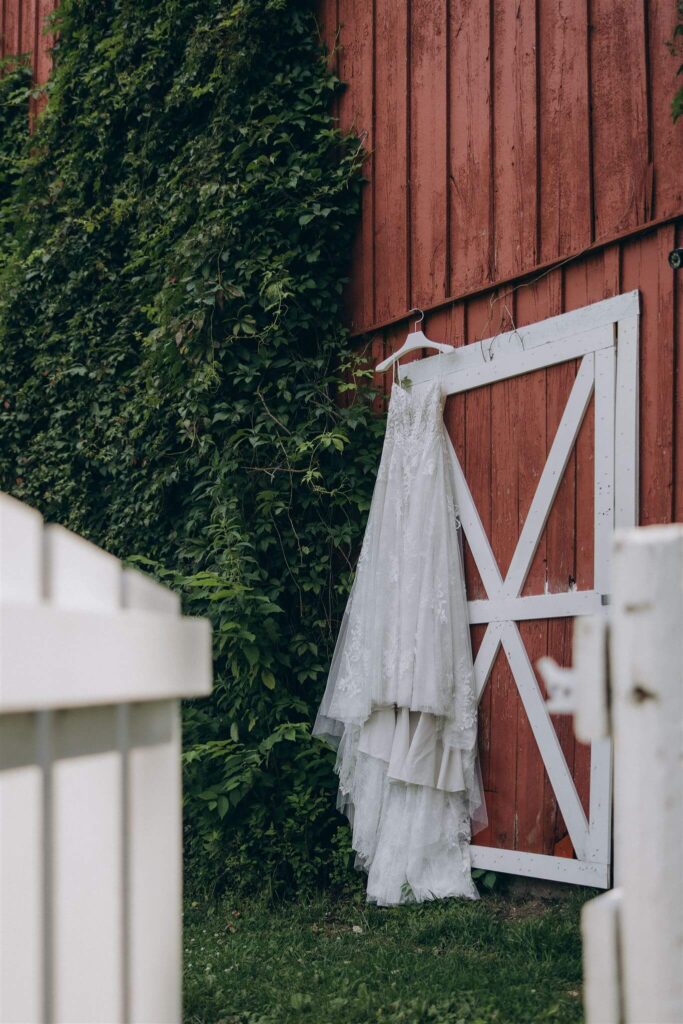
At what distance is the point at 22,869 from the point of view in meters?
1.15

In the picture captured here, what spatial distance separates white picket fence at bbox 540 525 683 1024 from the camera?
1395 millimetres

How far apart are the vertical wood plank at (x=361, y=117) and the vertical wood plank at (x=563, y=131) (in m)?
1.29

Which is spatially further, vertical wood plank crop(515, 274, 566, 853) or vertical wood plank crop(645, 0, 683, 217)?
vertical wood plank crop(515, 274, 566, 853)

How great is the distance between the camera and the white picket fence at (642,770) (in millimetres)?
1395

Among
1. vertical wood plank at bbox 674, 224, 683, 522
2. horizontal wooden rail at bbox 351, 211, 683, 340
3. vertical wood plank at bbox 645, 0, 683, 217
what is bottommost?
vertical wood plank at bbox 674, 224, 683, 522

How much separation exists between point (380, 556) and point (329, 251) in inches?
76.2

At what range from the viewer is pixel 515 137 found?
5.18 meters

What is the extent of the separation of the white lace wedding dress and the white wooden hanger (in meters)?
0.20

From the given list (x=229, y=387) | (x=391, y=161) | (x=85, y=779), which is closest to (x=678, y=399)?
(x=391, y=161)

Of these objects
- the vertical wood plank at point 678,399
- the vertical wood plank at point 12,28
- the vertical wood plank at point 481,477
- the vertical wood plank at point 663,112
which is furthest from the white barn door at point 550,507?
the vertical wood plank at point 12,28

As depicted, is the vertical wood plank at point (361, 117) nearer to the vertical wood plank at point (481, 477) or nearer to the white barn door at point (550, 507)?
the vertical wood plank at point (481, 477)

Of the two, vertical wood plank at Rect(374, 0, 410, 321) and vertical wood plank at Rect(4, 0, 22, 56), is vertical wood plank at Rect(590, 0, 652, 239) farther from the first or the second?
vertical wood plank at Rect(4, 0, 22, 56)

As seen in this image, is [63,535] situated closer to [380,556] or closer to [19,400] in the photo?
[380,556]

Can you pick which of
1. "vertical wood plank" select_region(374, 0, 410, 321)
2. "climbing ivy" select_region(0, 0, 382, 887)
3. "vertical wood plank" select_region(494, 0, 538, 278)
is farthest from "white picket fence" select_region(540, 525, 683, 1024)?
"vertical wood plank" select_region(374, 0, 410, 321)
